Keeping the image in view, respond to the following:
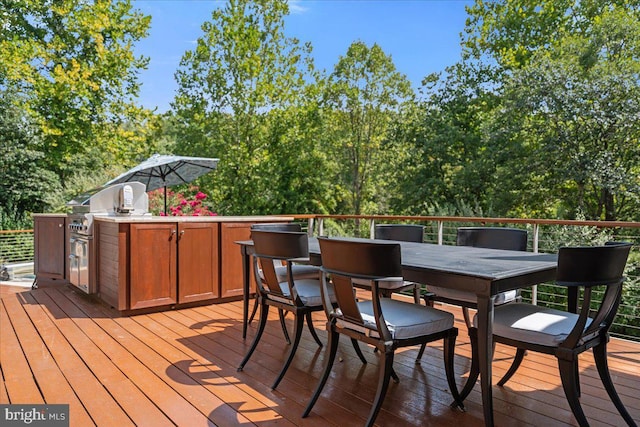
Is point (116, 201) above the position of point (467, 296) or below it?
above

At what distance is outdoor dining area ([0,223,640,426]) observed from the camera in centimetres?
190

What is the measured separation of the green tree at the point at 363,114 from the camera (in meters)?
15.1

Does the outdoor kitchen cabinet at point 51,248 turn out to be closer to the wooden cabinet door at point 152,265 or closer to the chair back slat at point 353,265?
the wooden cabinet door at point 152,265

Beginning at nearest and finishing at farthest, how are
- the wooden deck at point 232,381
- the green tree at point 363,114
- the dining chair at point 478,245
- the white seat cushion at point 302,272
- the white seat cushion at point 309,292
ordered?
the wooden deck at point 232,381, the white seat cushion at point 309,292, the dining chair at point 478,245, the white seat cushion at point 302,272, the green tree at point 363,114

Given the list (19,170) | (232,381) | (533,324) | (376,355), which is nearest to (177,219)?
(232,381)

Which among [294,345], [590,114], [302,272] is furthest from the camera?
[590,114]

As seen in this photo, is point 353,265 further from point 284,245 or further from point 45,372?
point 45,372

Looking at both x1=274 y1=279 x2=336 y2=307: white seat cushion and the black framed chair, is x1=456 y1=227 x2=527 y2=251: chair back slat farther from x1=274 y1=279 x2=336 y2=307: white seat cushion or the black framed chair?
x1=274 y1=279 x2=336 y2=307: white seat cushion

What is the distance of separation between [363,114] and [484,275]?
14.5 metres

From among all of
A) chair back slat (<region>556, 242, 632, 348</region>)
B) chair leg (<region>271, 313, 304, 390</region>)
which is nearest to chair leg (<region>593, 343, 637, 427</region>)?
chair back slat (<region>556, 242, 632, 348</region>)

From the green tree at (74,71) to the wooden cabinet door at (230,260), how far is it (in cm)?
899

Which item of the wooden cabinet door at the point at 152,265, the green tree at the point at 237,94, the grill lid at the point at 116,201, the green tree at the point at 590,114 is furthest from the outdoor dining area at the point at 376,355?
the green tree at the point at 237,94

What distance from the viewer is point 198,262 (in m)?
4.43

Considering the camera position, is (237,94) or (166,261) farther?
(237,94)
